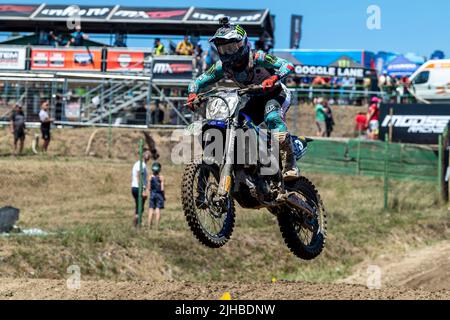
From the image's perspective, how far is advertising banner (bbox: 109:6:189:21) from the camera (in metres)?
34.2

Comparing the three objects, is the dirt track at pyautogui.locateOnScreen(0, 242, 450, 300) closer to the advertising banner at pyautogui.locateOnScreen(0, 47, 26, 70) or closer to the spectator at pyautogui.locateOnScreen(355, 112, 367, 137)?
the advertising banner at pyautogui.locateOnScreen(0, 47, 26, 70)

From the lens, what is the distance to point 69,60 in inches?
1203

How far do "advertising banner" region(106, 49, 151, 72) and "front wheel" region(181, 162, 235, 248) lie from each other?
20.9m

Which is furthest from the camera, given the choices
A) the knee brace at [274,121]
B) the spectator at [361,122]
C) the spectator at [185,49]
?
the spectator at [361,122]

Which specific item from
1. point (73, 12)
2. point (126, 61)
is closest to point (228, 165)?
point (126, 61)

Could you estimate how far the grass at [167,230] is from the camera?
16.5 metres

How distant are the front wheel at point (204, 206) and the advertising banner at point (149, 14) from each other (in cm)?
2544

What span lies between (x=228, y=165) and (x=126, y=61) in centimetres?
2184

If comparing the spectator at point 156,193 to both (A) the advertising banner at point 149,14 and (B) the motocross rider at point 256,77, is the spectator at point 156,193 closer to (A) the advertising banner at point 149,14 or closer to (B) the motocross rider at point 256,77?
(B) the motocross rider at point 256,77

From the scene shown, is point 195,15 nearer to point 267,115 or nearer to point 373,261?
point 373,261

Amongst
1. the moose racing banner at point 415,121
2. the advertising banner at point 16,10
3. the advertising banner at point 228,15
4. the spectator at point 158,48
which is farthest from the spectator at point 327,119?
the advertising banner at point 16,10

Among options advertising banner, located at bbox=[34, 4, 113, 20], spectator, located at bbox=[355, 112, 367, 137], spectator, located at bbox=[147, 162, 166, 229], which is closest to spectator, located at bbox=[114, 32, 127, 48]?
advertising banner, located at bbox=[34, 4, 113, 20]

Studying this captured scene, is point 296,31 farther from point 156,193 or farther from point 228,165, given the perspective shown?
point 228,165

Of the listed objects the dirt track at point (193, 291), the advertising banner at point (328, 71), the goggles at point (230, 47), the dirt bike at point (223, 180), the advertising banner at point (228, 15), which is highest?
the advertising banner at point (228, 15)
